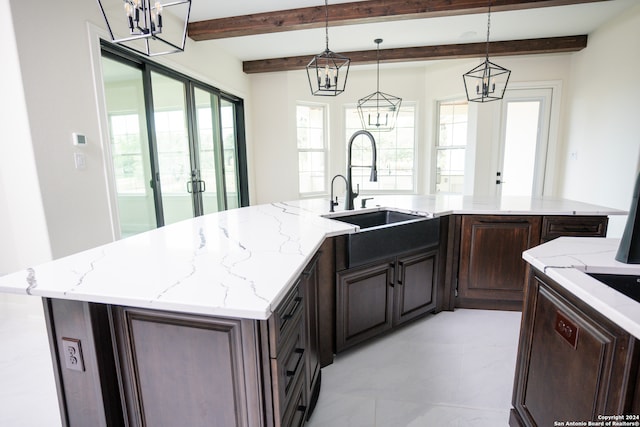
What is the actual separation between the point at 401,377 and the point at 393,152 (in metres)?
4.76

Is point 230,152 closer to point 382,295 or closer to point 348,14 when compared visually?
point 348,14

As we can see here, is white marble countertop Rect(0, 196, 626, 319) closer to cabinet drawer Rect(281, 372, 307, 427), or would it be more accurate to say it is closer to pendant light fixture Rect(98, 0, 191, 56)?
cabinet drawer Rect(281, 372, 307, 427)

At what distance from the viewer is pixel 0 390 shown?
1.81m

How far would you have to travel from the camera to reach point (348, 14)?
3.37 metres

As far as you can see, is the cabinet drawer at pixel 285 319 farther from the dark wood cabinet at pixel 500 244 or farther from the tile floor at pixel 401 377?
the dark wood cabinet at pixel 500 244

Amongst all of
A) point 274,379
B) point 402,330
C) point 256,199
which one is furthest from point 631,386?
point 256,199

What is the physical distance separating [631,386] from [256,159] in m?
5.36

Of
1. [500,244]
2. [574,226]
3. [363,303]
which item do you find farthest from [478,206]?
[363,303]

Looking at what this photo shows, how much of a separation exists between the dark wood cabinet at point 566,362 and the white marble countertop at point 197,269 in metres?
0.92

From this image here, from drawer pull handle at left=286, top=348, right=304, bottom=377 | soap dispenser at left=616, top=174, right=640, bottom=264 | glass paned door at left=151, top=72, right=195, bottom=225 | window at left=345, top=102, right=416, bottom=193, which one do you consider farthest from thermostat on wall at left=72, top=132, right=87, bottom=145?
window at left=345, top=102, right=416, bottom=193

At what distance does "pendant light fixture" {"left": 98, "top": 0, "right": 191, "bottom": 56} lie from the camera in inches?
45.2

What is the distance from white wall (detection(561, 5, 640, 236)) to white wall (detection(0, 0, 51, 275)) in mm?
5296

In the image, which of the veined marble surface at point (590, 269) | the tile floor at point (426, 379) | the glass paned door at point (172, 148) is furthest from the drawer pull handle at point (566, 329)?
the glass paned door at point (172, 148)

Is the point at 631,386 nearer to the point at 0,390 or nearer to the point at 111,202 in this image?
the point at 0,390
